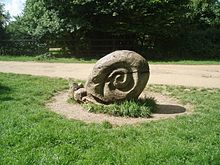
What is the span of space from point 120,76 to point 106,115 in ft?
3.46

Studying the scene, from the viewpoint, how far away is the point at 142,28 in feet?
84.1

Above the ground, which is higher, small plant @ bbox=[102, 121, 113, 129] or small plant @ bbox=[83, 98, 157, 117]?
small plant @ bbox=[83, 98, 157, 117]

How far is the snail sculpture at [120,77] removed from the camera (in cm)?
916

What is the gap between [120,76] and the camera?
923 cm

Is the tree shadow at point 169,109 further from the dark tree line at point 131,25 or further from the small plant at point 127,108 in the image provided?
the dark tree line at point 131,25

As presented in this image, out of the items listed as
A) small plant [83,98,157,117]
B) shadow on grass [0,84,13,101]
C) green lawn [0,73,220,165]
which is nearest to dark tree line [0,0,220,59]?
shadow on grass [0,84,13,101]

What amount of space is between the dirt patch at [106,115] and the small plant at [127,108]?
6.0 inches

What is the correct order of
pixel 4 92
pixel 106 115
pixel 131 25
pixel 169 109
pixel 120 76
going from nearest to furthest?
pixel 106 115, pixel 120 76, pixel 169 109, pixel 4 92, pixel 131 25

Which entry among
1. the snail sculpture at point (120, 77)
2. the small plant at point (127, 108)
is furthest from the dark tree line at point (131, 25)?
the small plant at point (127, 108)

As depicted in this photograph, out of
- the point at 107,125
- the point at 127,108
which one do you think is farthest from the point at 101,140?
the point at 127,108

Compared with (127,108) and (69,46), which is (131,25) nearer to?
(69,46)

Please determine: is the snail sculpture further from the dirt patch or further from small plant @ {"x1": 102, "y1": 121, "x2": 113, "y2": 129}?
small plant @ {"x1": 102, "y1": 121, "x2": 113, "y2": 129}

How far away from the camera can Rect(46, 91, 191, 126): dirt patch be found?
8.36 metres

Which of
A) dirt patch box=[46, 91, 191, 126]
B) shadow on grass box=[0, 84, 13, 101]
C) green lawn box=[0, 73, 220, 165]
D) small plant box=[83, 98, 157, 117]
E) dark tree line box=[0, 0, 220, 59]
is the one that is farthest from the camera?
dark tree line box=[0, 0, 220, 59]
